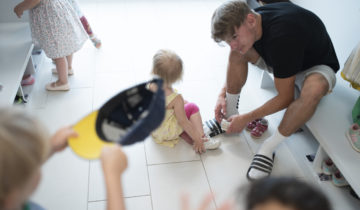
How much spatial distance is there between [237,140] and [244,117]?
0.25 meters

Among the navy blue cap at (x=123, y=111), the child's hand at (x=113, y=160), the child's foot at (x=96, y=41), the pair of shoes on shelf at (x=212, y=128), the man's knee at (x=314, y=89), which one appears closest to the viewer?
the child's hand at (x=113, y=160)

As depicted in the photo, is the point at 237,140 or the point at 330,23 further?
the point at 330,23

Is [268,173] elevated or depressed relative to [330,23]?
depressed

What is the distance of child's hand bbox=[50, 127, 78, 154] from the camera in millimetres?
770

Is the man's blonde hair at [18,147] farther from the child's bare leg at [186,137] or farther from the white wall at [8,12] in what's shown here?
the white wall at [8,12]

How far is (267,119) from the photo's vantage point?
183 cm

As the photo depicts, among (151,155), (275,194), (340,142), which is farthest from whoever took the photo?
(151,155)

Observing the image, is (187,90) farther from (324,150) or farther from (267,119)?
(324,150)

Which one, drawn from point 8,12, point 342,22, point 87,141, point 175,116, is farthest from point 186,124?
point 8,12

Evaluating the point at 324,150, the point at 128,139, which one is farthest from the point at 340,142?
the point at 128,139

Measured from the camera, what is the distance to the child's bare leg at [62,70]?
1.90 m

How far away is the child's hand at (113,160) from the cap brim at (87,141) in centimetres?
4

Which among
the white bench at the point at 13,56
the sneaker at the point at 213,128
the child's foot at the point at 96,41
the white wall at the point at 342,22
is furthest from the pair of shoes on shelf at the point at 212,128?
the child's foot at the point at 96,41

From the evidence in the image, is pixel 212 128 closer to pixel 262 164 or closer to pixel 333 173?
pixel 262 164
